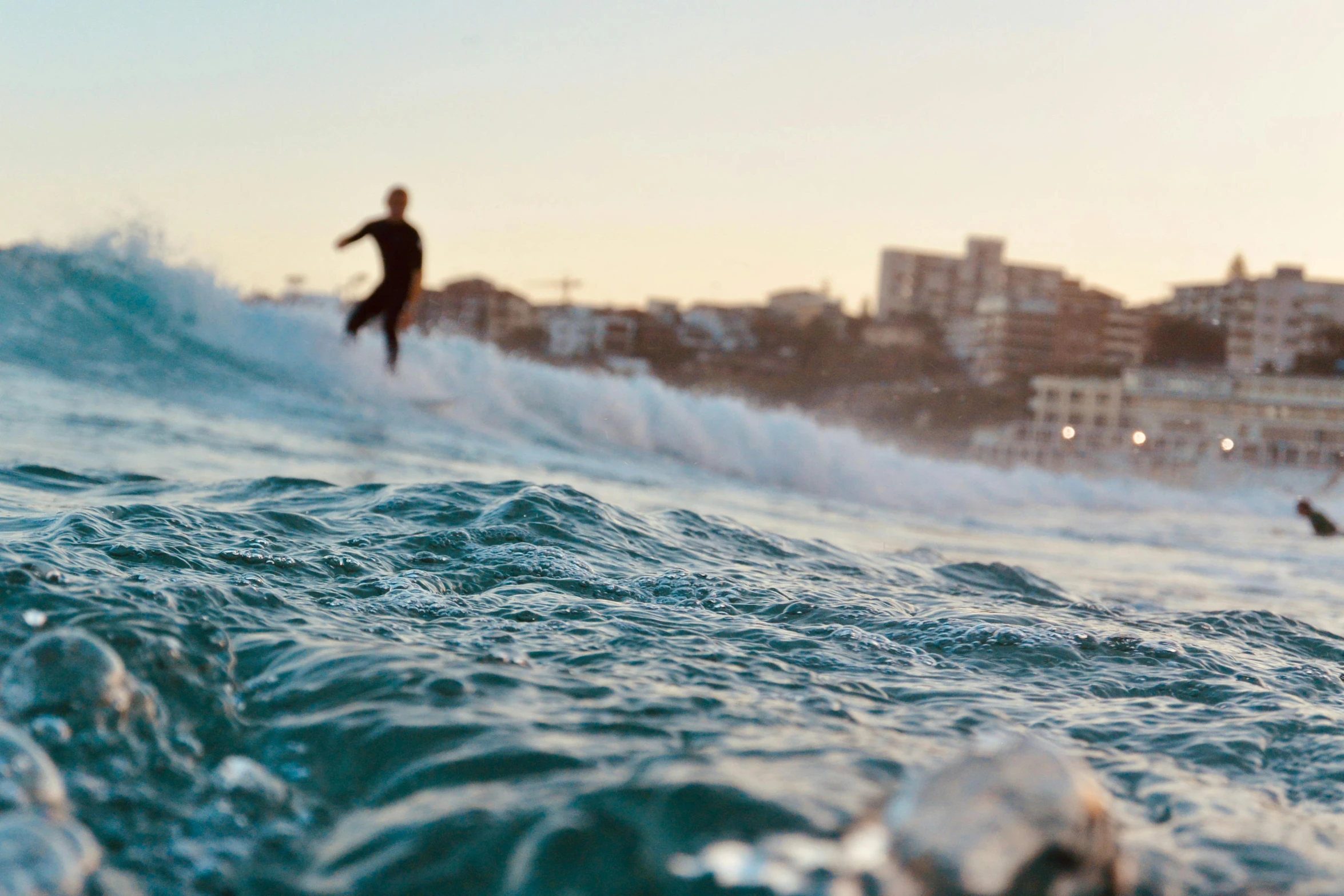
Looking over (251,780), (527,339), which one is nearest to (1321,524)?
(251,780)

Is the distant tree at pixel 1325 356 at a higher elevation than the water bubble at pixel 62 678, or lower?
higher

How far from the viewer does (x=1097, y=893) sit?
5.77ft

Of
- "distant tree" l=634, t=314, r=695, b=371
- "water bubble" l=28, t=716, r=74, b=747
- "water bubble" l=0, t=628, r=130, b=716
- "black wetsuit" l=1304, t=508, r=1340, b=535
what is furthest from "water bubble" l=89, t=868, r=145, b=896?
"distant tree" l=634, t=314, r=695, b=371

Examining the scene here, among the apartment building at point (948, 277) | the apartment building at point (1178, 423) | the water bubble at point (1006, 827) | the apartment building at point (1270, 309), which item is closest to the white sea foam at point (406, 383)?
the water bubble at point (1006, 827)

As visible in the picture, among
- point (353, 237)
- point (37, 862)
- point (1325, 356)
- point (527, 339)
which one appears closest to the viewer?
point (37, 862)

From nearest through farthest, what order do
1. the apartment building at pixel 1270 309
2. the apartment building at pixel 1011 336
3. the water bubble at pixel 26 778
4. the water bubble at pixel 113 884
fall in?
the water bubble at pixel 113 884 → the water bubble at pixel 26 778 → the apartment building at pixel 1270 309 → the apartment building at pixel 1011 336

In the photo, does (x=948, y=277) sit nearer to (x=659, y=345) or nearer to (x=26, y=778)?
(x=659, y=345)

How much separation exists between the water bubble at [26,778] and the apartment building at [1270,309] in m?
99.6

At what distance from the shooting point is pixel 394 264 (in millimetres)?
9109

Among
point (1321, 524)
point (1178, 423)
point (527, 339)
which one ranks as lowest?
point (1321, 524)

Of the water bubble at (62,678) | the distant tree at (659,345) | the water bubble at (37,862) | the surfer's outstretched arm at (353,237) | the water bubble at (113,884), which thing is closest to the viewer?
the water bubble at (37,862)

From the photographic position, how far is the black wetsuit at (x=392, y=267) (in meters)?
9.11

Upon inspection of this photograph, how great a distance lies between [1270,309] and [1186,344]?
14.2 metres

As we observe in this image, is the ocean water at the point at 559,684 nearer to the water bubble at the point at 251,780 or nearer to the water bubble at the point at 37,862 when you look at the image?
the water bubble at the point at 251,780
